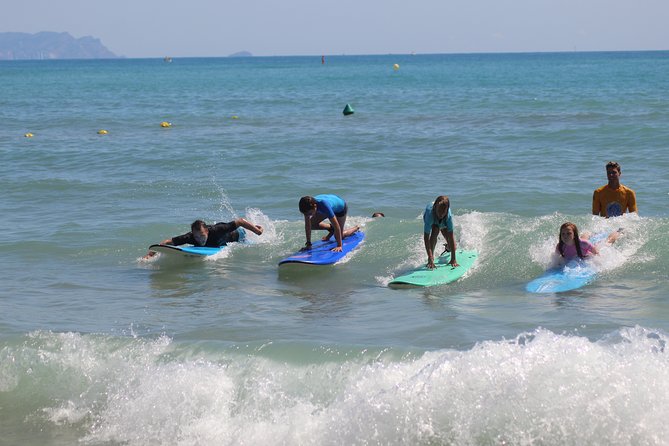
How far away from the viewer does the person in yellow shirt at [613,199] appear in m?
13.0

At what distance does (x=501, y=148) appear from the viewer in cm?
2428

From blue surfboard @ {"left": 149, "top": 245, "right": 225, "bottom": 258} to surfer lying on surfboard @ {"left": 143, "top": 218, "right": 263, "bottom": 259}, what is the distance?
7.0 inches

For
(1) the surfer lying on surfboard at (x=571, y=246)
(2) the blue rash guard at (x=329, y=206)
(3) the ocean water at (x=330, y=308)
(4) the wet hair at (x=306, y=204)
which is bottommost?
(3) the ocean water at (x=330, y=308)

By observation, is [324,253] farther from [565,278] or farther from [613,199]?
[613,199]

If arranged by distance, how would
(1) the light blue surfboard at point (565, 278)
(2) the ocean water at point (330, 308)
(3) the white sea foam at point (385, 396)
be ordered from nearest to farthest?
(3) the white sea foam at point (385, 396)
(2) the ocean water at point (330, 308)
(1) the light blue surfboard at point (565, 278)

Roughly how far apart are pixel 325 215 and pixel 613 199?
431 cm

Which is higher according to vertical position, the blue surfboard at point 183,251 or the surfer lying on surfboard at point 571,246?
the surfer lying on surfboard at point 571,246

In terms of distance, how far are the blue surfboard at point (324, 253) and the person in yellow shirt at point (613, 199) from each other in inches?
144

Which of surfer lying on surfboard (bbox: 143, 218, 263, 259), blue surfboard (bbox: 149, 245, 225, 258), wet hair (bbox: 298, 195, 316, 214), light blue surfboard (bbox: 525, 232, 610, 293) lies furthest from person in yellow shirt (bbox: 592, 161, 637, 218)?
blue surfboard (bbox: 149, 245, 225, 258)

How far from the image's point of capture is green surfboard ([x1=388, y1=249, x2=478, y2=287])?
443 inches

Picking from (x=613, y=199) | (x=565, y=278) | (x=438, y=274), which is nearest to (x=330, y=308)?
(x=438, y=274)

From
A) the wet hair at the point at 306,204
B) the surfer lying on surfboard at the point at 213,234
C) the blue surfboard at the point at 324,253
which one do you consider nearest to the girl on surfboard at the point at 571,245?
the blue surfboard at the point at 324,253

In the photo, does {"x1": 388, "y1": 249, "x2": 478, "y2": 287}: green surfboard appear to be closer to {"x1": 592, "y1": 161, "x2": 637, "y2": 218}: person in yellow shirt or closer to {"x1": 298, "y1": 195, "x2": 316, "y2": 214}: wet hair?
{"x1": 298, "y1": 195, "x2": 316, "y2": 214}: wet hair

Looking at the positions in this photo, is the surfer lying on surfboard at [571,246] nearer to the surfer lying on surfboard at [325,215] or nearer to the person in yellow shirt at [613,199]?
the person in yellow shirt at [613,199]
